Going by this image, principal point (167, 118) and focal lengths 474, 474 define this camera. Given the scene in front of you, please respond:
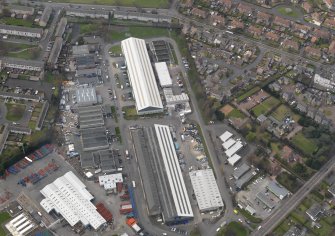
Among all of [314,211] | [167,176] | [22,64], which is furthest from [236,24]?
[314,211]

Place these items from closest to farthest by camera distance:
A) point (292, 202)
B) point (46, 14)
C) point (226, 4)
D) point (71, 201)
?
1. point (71, 201)
2. point (292, 202)
3. point (46, 14)
4. point (226, 4)

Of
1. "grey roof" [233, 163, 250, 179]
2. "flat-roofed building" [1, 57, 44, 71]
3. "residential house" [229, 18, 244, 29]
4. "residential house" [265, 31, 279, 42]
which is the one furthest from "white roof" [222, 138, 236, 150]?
"flat-roofed building" [1, 57, 44, 71]

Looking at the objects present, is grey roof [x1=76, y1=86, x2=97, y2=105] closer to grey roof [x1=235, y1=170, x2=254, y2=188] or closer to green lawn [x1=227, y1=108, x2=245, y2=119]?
green lawn [x1=227, y1=108, x2=245, y2=119]

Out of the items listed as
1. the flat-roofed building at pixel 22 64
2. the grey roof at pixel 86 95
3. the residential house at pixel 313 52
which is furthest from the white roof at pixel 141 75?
the residential house at pixel 313 52

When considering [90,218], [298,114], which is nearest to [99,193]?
[90,218]

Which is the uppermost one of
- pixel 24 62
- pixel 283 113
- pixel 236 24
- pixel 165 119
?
pixel 236 24

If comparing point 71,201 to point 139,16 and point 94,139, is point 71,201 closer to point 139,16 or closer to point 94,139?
point 94,139

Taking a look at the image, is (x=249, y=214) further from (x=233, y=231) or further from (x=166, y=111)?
(x=166, y=111)
